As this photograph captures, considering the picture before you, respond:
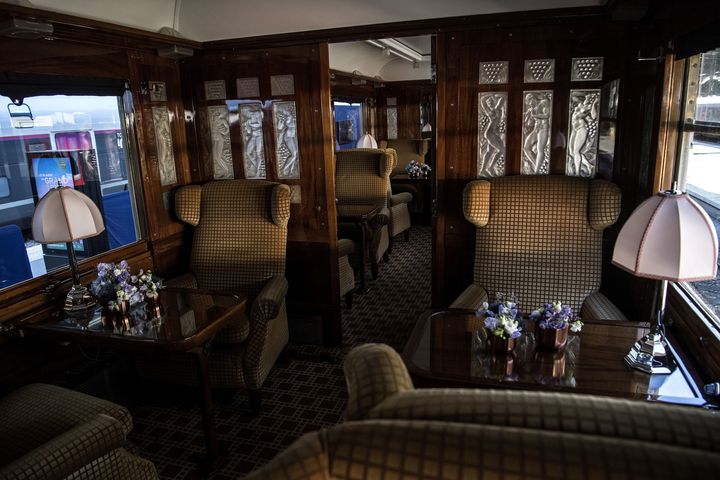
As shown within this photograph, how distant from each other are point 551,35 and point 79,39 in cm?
269

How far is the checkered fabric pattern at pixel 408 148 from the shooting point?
27.6ft

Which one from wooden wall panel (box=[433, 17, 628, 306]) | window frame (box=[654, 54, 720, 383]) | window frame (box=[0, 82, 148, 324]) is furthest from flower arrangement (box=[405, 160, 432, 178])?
window frame (box=[654, 54, 720, 383])

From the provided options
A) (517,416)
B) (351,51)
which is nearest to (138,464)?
(517,416)

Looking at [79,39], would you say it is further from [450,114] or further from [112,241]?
[450,114]

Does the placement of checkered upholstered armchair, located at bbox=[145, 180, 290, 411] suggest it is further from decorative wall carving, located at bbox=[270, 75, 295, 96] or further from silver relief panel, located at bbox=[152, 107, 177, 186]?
decorative wall carving, located at bbox=[270, 75, 295, 96]

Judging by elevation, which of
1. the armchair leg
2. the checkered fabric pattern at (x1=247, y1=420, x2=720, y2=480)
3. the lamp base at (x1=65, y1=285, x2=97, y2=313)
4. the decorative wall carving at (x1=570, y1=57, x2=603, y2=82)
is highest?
the decorative wall carving at (x1=570, y1=57, x2=603, y2=82)

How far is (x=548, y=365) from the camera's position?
1.97 meters

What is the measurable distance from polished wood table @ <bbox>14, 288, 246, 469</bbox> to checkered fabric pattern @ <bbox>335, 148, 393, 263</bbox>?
3.27 metres

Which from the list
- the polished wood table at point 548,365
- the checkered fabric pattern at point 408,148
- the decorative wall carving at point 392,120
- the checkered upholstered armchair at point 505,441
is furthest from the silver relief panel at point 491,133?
the decorative wall carving at point 392,120

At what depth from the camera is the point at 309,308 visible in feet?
12.2

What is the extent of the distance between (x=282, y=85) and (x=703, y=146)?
2506 mm

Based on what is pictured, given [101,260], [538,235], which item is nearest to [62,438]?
[101,260]

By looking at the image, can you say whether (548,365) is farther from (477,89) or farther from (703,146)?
(477,89)

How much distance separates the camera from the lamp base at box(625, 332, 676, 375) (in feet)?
6.18
